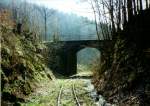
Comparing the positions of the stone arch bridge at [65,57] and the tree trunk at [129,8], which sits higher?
the tree trunk at [129,8]

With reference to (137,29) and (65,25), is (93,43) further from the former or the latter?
(65,25)

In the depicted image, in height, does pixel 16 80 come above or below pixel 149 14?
below

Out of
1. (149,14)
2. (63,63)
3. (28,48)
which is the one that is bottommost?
(63,63)

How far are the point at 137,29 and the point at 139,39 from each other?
119cm

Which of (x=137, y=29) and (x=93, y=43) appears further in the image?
(x=93, y=43)

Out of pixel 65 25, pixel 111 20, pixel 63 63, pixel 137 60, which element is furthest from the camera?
pixel 65 25

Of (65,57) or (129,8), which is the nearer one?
(129,8)

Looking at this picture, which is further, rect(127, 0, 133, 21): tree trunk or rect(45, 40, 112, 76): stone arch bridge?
rect(45, 40, 112, 76): stone arch bridge

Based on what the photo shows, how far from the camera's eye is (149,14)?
2166cm

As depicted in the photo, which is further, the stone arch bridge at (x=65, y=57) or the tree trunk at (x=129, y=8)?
the stone arch bridge at (x=65, y=57)

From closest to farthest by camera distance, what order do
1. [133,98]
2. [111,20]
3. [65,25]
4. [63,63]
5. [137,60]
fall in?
[133,98]
[137,60]
[111,20]
[63,63]
[65,25]

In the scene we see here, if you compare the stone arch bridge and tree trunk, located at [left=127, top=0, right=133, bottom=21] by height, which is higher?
tree trunk, located at [left=127, top=0, right=133, bottom=21]

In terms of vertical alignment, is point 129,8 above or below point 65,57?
above

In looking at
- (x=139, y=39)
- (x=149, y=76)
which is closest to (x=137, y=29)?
(x=139, y=39)
